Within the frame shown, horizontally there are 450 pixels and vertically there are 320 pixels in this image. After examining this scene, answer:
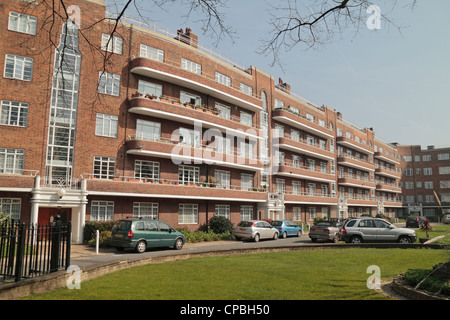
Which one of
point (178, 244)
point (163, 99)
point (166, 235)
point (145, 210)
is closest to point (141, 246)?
point (166, 235)

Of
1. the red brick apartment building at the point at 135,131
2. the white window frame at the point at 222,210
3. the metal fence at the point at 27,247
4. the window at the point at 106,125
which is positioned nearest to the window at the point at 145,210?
the red brick apartment building at the point at 135,131

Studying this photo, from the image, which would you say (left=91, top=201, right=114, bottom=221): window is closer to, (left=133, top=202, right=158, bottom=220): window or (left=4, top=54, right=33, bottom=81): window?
(left=133, top=202, right=158, bottom=220): window

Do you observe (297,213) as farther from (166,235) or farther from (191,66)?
(166,235)

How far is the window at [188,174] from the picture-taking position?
93.6 feet

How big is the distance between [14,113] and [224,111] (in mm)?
18240

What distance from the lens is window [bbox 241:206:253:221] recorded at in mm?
33812

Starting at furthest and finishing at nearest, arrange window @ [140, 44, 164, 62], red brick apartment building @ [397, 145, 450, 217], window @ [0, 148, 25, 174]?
1. red brick apartment building @ [397, 145, 450, 217]
2. window @ [140, 44, 164, 62]
3. window @ [0, 148, 25, 174]

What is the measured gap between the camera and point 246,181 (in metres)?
34.9

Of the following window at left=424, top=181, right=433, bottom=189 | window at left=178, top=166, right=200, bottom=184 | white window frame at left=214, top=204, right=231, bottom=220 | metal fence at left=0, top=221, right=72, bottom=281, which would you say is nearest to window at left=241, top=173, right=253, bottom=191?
white window frame at left=214, top=204, right=231, bottom=220

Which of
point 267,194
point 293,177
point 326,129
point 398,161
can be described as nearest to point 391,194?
point 398,161

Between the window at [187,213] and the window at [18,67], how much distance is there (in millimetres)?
14477

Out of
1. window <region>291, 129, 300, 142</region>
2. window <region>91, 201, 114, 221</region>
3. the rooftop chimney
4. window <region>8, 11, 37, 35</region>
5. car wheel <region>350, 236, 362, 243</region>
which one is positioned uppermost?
the rooftop chimney

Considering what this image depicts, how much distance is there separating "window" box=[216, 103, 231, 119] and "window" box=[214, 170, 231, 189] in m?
5.63
